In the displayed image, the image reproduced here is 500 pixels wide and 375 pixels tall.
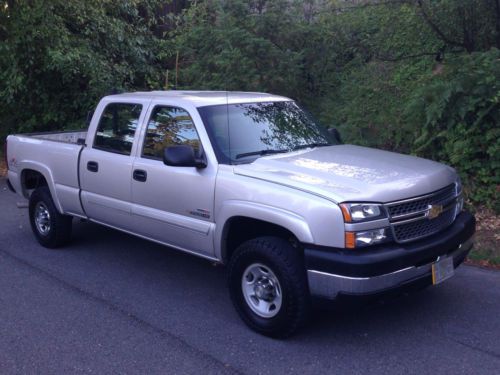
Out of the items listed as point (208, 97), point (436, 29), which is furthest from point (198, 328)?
point (436, 29)

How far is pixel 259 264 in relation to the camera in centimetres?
483

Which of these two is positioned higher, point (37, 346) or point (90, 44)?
point (90, 44)

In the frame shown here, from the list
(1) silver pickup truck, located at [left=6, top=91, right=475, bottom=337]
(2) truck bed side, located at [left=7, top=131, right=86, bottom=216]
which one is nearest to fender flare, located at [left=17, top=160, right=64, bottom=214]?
(2) truck bed side, located at [left=7, top=131, right=86, bottom=216]

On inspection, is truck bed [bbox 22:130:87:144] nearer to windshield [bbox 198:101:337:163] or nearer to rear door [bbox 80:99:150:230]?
rear door [bbox 80:99:150:230]

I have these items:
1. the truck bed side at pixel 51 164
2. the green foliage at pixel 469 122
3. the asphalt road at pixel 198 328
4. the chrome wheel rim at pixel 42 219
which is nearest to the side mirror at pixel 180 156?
the asphalt road at pixel 198 328

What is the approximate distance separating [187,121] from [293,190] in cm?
155

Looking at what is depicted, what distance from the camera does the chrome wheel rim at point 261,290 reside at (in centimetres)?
478

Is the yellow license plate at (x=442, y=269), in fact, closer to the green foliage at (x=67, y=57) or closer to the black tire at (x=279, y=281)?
the black tire at (x=279, y=281)

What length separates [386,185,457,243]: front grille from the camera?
14.9 feet

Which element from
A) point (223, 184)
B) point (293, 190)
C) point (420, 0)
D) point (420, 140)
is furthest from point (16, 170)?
point (420, 0)

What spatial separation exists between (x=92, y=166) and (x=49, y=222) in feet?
4.22

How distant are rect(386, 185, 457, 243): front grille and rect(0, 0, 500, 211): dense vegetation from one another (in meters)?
3.12

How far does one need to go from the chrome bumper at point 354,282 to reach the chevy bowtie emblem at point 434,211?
460mm

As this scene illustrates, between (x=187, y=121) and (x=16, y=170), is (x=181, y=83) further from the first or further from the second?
(x=187, y=121)
